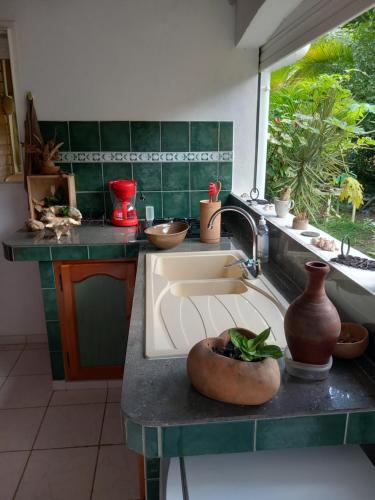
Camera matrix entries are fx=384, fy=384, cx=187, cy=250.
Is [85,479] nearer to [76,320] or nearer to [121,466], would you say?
[121,466]

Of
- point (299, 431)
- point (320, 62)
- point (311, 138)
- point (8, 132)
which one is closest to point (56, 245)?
point (8, 132)

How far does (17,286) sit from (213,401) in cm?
217

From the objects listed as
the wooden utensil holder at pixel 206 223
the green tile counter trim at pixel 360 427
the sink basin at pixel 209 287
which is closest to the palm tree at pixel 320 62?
the wooden utensil holder at pixel 206 223

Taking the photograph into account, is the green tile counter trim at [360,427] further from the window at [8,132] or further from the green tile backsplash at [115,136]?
the window at [8,132]

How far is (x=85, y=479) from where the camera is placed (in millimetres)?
1597

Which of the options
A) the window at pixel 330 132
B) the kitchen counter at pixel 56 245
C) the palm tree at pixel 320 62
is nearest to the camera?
the window at pixel 330 132

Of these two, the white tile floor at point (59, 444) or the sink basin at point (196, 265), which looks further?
the sink basin at point (196, 265)

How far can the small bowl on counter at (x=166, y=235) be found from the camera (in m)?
1.82

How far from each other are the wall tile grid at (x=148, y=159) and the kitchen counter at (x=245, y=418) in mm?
1739

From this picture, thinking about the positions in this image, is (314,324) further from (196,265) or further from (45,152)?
(45,152)

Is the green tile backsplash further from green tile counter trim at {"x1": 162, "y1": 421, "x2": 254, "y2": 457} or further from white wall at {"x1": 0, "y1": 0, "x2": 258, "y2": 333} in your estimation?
green tile counter trim at {"x1": 162, "y1": 421, "x2": 254, "y2": 457}

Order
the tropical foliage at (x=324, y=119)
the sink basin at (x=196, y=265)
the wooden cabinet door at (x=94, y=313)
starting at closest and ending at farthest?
the tropical foliage at (x=324, y=119) < the sink basin at (x=196, y=265) < the wooden cabinet door at (x=94, y=313)

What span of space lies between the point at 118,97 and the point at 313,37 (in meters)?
1.21

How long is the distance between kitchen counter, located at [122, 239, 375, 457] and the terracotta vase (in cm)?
7
